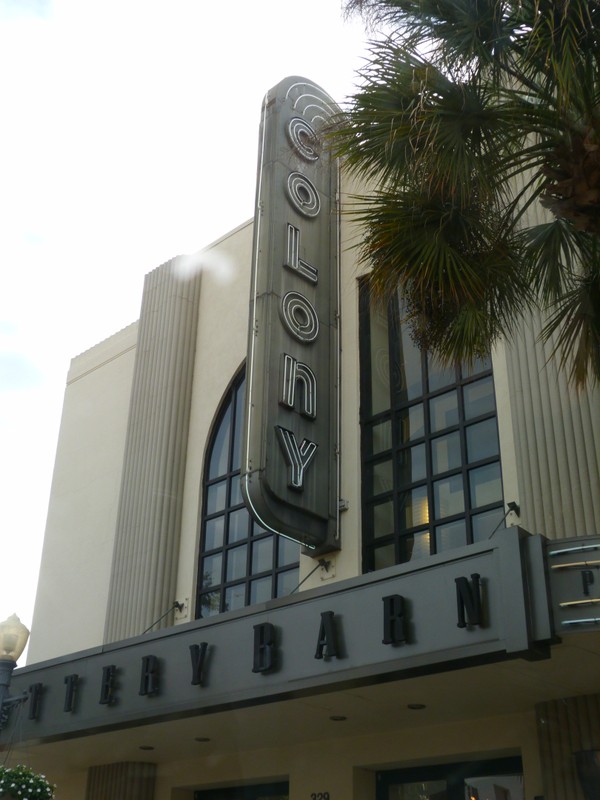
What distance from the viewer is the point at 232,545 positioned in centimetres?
1575

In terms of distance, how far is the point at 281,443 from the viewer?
12.7m

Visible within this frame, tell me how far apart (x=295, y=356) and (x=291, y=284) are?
1.20 metres

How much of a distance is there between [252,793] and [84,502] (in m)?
7.44

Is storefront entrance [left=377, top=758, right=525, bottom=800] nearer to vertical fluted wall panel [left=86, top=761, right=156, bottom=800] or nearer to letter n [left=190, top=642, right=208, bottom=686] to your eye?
letter n [left=190, top=642, right=208, bottom=686]

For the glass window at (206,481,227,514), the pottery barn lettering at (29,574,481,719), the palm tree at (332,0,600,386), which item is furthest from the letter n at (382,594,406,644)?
the glass window at (206,481,227,514)

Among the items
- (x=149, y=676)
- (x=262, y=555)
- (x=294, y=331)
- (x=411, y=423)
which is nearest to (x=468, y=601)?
(x=149, y=676)

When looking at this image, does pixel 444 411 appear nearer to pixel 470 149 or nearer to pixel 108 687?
pixel 470 149

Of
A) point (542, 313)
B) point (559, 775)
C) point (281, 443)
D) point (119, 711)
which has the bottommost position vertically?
point (559, 775)

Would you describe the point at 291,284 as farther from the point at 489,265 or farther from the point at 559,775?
the point at 559,775

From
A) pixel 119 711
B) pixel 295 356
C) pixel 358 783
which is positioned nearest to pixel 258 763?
pixel 358 783

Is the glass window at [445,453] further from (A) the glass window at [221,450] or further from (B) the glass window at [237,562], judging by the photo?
(A) the glass window at [221,450]

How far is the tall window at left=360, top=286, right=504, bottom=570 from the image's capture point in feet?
41.5

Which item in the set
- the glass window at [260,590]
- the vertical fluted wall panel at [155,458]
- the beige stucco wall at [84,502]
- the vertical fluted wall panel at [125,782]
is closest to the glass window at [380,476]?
the glass window at [260,590]

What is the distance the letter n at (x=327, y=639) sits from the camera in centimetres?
1007
